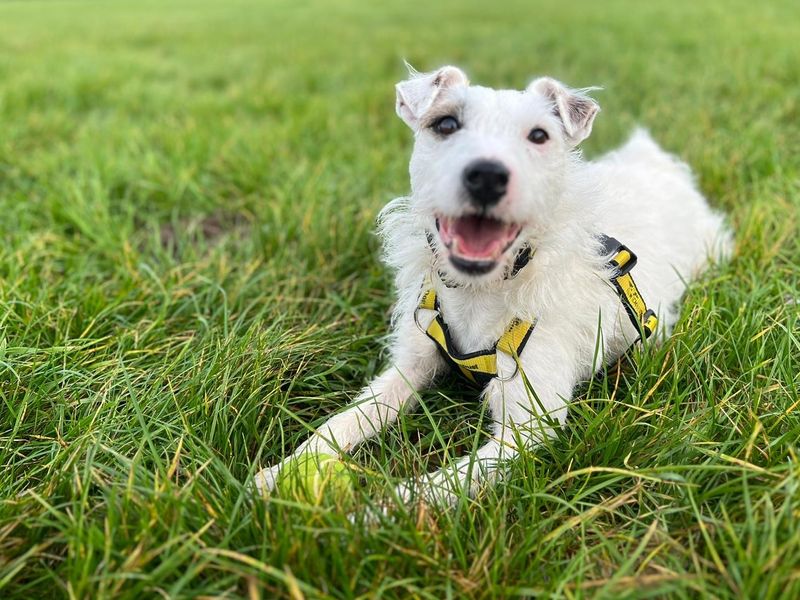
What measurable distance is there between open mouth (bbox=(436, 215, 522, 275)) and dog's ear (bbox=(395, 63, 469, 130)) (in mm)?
543

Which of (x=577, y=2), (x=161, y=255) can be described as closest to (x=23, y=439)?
(x=161, y=255)

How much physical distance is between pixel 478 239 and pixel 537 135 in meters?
0.52

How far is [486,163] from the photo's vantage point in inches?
90.1

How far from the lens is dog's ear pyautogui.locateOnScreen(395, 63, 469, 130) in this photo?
105 inches

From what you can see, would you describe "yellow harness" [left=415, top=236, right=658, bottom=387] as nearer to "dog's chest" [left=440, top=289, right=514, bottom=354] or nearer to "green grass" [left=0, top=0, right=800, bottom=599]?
"dog's chest" [left=440, top=289, right=514, bottom=354]

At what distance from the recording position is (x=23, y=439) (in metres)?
2.52

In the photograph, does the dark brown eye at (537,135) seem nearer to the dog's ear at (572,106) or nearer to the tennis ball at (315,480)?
the dog's ear at (572,106)

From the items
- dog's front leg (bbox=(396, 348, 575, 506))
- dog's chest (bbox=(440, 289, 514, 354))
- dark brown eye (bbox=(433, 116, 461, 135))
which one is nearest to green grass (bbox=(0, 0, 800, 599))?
dog's front leg (bbox=(396, 348, 575, 506))

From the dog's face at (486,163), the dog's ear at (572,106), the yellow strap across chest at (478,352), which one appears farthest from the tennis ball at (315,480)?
the dog's ear at (572,106)

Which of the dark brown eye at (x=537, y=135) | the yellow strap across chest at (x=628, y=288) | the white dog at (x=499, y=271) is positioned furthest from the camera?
the yellow strap across chest at (x=628, y=288)

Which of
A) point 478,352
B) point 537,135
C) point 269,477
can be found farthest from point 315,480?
point 537,135

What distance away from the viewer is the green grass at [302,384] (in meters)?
1.91

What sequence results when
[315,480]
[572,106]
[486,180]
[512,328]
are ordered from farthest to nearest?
1. [572,106]
2. [512,328]
3. [486,180]
4. [315,480]

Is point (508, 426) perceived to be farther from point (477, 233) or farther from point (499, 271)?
point (477, 233)
